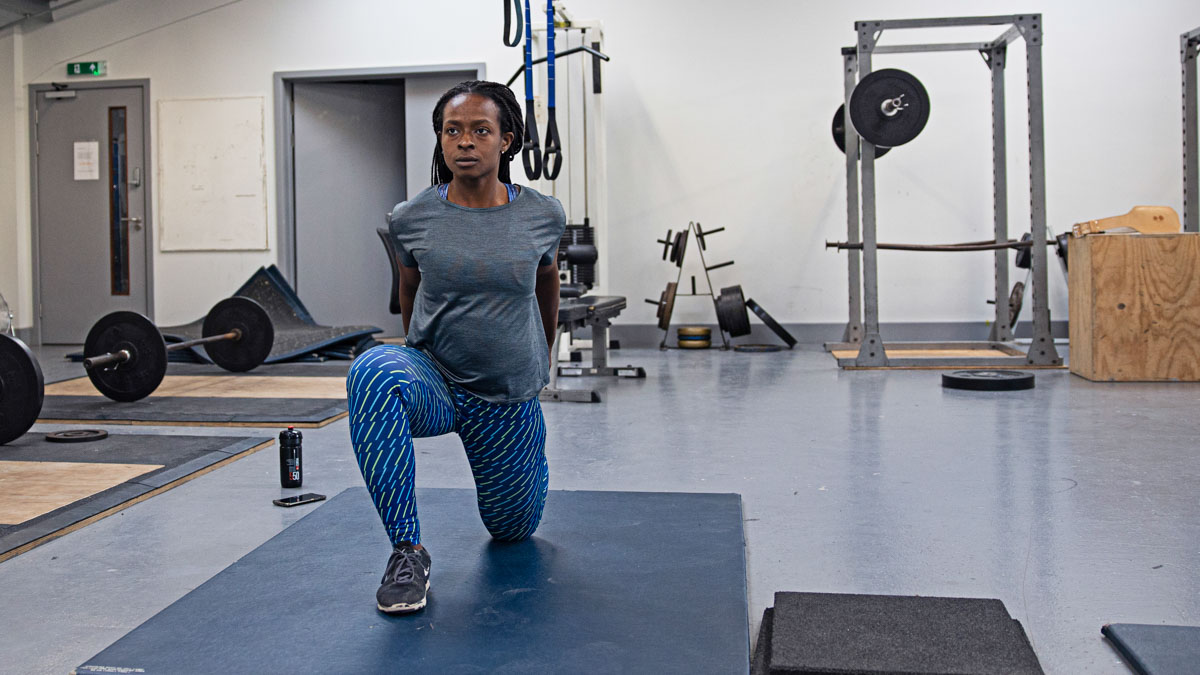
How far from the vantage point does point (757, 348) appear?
7129 mm

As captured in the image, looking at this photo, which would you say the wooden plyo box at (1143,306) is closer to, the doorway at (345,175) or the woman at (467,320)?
the woman at (467,320)

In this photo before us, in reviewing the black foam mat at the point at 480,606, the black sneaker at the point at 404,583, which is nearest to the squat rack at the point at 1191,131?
the black foam mat at the point at 480,606

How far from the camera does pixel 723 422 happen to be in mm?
4059

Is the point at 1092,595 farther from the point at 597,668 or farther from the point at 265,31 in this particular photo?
the point at 265,31

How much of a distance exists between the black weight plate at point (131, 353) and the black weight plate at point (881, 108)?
3659 millimetres

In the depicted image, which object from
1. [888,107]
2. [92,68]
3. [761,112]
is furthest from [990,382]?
[92,68]

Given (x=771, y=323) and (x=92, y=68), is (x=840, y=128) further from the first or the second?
(x=92, y=68)

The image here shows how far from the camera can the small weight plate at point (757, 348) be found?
702cm

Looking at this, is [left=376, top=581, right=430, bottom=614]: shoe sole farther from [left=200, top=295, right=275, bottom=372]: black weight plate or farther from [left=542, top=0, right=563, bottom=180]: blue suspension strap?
[left=200, top=295, right=275, bottom=372]: black weight plate

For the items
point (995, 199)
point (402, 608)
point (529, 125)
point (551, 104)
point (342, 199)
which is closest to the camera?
point (402, 608)

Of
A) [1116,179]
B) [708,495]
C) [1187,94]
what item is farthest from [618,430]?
[1116,179]

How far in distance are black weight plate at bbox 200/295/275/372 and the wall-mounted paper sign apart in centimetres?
334

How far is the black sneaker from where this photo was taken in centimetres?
178

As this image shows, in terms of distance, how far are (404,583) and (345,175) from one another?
688 centimetres
